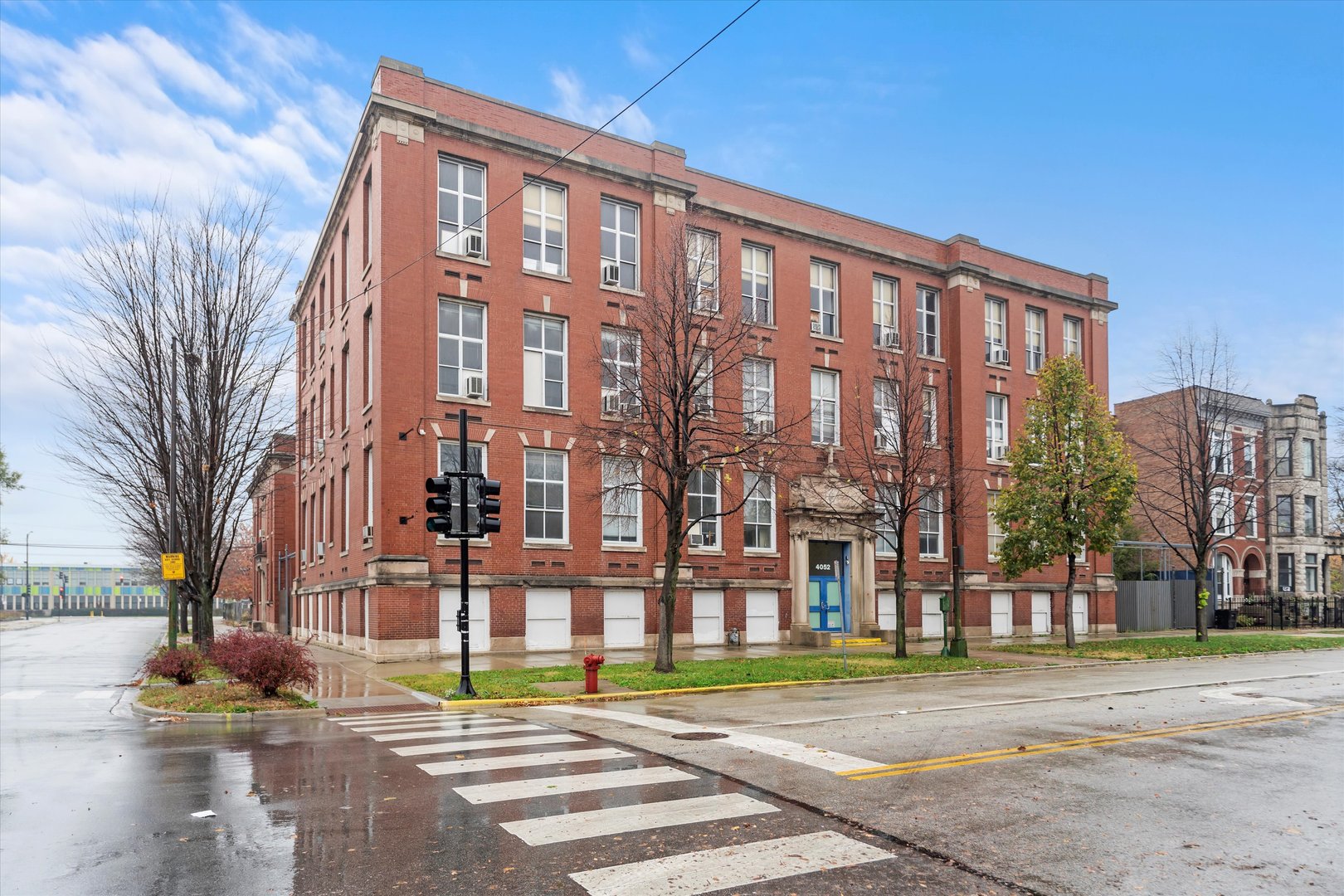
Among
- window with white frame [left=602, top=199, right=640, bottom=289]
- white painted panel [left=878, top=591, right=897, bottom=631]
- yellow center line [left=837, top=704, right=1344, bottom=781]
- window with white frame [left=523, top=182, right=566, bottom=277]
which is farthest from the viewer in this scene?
white painted panel [left=878, top=591, right=897, bottom=631]

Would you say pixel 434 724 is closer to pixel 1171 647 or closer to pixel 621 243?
pixel 621 243

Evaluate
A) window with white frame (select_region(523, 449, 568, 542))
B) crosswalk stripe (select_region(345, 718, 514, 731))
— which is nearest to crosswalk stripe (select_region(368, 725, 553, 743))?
crosswalk stripe (select_region(345, 718, 514, 731))

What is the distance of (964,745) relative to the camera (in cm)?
1077

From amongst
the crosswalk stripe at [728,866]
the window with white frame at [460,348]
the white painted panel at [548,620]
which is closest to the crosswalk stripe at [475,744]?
the crosswalk stripe at [728,866]

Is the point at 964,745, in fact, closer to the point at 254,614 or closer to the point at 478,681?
the point at 478,681

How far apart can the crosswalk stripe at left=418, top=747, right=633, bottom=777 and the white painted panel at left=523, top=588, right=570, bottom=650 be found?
55.5ft

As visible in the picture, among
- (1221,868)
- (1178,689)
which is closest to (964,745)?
(1221,868)

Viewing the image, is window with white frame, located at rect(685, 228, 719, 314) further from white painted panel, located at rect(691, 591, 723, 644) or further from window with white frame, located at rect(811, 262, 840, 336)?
white painted panel, located at rect(691, 591, 723, 644)

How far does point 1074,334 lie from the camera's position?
42.5 meters

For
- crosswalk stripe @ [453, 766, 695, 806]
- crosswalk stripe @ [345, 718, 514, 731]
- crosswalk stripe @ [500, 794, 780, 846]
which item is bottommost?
crosswalk stripe @ [345, 718, 514, 731]

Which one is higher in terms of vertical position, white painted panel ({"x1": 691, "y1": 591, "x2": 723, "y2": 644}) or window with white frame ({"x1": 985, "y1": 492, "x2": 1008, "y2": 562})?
window with white frame ({"x1": 985, "y1": 492, "x2": 1008, "y2": 562})

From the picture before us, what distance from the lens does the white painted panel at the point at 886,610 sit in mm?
34781

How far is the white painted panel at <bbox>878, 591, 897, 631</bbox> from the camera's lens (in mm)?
34781

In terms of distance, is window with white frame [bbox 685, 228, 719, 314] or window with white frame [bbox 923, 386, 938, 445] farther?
window with white frame [bbox 923, 386, 938, 445]
